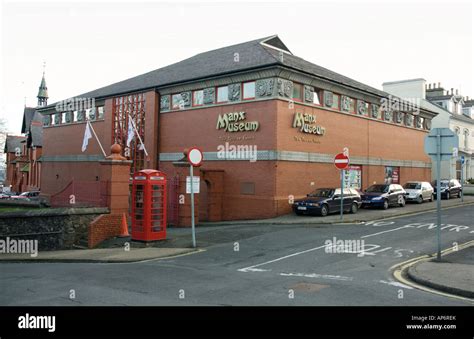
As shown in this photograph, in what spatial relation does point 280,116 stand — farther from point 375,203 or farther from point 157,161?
point 157,161

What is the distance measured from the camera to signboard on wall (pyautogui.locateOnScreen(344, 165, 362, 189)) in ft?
Result: 93.2

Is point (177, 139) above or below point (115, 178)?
above

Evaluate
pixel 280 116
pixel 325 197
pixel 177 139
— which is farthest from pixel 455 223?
pixel 177 139

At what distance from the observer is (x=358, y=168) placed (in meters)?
29.6

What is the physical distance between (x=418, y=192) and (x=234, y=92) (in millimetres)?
14770

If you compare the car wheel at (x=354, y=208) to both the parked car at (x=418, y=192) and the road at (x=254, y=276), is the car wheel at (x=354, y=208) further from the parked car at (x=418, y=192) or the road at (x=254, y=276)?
the parked car at (x=418, y=192)

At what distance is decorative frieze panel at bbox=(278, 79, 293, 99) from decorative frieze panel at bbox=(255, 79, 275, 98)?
430 mm

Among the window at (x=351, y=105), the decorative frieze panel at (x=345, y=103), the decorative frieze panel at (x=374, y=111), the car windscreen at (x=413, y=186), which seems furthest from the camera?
the decorative frieze panel at (x=374, y=111)

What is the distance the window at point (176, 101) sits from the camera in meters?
28.1

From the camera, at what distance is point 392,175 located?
3369 cm

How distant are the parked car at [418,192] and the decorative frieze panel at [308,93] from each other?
33.3ft

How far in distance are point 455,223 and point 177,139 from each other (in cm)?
1683

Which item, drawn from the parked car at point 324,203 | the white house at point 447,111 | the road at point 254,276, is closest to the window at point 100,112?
the parked car at point 324,203

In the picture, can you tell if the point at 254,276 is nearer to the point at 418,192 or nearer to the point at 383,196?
the point at 383,196
